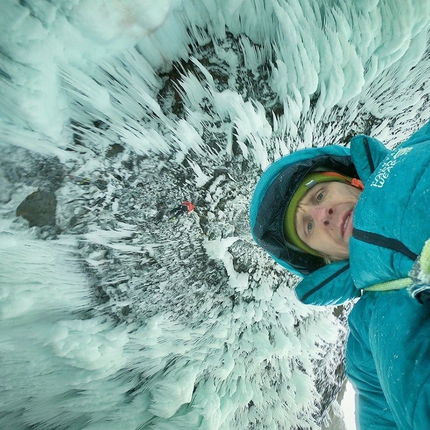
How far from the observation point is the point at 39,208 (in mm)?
1809

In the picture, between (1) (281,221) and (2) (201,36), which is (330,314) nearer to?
(1) (281,221)

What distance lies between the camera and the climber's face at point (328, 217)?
4.96 feet

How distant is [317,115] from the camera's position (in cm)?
222

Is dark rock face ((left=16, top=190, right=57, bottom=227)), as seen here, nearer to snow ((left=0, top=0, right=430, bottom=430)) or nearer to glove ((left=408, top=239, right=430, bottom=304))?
snow ((left=0, top=0, right=430, bottom=430))

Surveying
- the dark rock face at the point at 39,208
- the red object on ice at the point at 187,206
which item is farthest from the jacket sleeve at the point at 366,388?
the dark rock face at the point at 39,208

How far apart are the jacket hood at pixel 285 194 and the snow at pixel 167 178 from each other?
0.46m

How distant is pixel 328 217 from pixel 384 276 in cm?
41

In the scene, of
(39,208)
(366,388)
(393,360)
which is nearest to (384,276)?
(393,360)

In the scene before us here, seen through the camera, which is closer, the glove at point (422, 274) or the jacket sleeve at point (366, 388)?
the glove at point (422, 274)

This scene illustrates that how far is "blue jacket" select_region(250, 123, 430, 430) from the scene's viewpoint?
40.3 inches

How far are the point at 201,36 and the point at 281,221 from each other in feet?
3.85

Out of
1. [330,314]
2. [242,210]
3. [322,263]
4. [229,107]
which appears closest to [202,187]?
[242,210]

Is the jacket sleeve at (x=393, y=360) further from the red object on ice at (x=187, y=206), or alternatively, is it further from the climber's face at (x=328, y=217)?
the red object on ice at (x=187, y=206)

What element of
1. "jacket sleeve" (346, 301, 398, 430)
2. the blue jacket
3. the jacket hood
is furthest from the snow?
"jacket sleeve" (346, 301, 398, 430)
